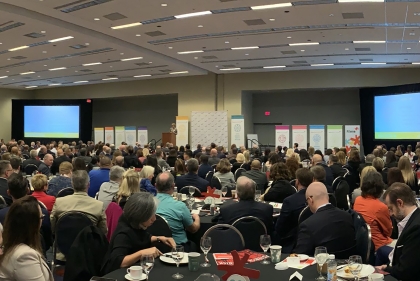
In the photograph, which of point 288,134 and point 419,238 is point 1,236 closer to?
point 419,238

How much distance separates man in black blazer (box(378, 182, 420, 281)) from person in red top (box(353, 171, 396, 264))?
1.00m

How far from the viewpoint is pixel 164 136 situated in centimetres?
2220

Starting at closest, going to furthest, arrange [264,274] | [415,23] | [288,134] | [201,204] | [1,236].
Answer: [1,236] < [264,274] < [201,204] < [415,23] < [288,134]

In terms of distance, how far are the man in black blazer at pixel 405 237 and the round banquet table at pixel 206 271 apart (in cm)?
14

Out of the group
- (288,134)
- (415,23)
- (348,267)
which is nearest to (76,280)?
(348,267)

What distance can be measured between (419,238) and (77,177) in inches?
129

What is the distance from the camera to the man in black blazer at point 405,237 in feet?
9.38

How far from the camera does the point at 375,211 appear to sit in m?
4.39

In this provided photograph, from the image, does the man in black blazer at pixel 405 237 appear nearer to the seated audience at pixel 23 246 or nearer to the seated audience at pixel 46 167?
the seated audience at pixel 23 246


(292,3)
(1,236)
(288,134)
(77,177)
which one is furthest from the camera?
(288,134)

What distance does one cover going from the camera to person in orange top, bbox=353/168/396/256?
14.2ft

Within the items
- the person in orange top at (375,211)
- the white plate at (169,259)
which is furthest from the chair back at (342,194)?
the white plate at (169,259)

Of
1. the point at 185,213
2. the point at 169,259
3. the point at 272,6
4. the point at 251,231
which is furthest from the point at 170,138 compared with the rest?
the point at 169,259

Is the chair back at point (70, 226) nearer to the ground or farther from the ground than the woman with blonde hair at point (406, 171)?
nearer to the ground
